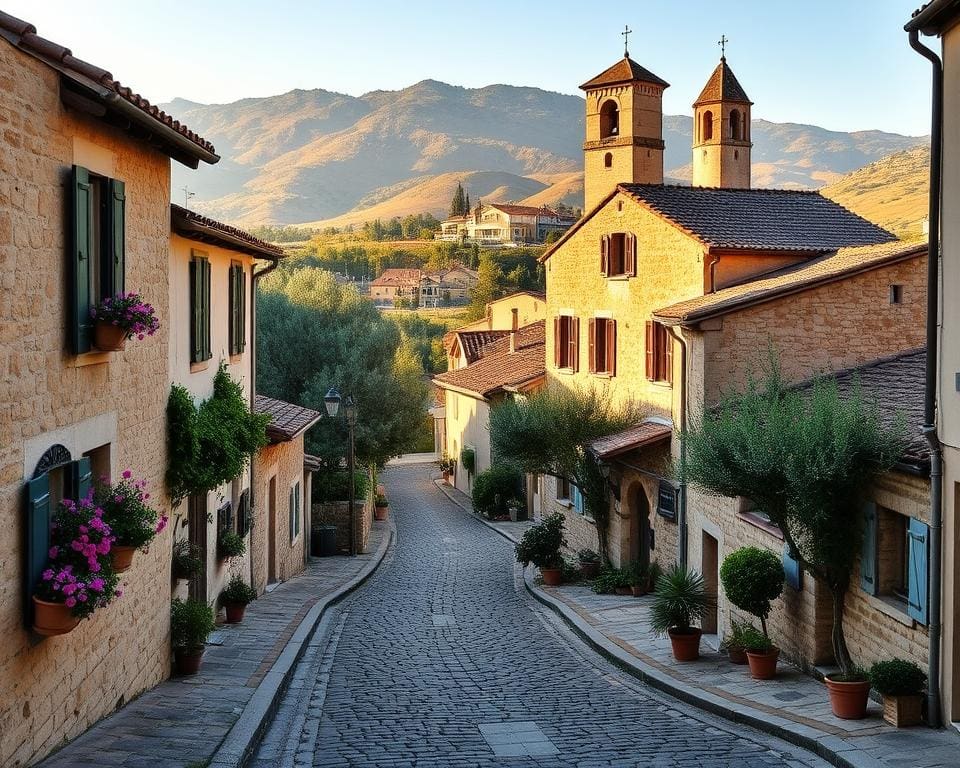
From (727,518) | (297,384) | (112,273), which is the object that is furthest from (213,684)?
(297,384)

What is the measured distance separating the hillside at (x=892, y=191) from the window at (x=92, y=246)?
245 feet

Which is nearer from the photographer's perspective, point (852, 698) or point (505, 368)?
point (852, 698)

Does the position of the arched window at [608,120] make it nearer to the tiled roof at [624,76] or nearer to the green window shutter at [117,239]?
the tiled roof at [624,76]

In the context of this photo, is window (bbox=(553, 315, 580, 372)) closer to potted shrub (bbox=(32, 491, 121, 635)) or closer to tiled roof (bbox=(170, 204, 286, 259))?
tiled roof (bbox=(170, 204, 286, 259))

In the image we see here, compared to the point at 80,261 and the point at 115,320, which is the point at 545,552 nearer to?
the point at 115,320

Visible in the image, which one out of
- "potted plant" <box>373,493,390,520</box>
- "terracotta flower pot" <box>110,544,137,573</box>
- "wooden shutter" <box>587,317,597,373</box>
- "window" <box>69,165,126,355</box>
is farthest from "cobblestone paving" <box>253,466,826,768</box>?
"potted plant" <box>373,493,390,520</box>

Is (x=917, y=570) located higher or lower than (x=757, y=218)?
lower

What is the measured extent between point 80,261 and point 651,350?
1446 centimetres

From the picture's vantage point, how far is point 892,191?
4375 inches

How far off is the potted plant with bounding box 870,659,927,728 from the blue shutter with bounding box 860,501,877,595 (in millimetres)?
1216

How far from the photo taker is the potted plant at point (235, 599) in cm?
1455

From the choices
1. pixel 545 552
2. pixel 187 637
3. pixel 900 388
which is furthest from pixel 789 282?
pixel 187 637

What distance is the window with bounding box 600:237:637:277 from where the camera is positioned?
21734mm

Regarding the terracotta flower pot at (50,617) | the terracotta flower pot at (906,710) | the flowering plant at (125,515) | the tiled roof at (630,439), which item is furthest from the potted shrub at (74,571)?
the tiled roof at (630,439)
